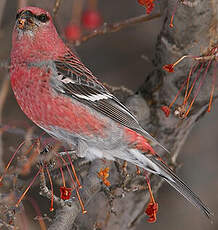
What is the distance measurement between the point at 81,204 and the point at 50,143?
66 cm

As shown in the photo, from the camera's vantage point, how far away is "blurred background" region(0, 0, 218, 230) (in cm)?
586

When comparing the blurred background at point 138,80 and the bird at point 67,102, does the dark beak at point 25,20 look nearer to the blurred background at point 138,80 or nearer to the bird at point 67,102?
the bird at point 67,102

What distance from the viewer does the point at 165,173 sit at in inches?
121

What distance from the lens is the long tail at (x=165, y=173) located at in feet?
9.88

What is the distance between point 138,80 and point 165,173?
375cm

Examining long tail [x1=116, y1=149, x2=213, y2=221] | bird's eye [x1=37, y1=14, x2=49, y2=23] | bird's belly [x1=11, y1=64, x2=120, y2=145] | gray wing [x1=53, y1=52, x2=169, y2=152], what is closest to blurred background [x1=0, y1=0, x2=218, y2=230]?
bird's eye [x1=37, y1=14, x2=49, y2=23]

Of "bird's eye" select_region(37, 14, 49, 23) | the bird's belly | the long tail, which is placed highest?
"bird's eye" select_region(37, 14, 49, 23)

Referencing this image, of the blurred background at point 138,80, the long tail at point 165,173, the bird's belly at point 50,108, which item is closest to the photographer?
the long tail at point 165,173

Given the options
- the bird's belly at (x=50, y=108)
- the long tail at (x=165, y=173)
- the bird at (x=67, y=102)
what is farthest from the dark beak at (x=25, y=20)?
the long tail at (x=165, y=173)

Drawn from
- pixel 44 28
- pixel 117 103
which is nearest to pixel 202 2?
pixel 117 103

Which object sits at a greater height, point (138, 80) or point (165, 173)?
point (138, 80)

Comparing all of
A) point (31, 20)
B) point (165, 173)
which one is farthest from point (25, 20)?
point (165, 173)

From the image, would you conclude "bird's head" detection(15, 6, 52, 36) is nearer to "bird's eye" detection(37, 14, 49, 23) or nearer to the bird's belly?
"bird's eye" detection(37, 14, 49, 23)

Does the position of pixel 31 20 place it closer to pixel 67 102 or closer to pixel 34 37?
pixel 34 37
